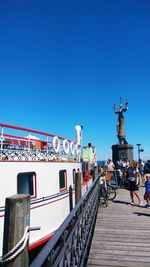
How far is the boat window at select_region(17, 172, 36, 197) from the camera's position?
7.55m

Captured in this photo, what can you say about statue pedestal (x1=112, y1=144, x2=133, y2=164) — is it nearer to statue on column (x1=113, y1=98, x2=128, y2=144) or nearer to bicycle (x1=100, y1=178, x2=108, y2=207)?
statue on column (x1=113, y1=98, x2=128, y2=144)

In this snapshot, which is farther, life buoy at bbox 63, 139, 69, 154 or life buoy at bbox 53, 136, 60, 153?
life buoy at bbox 63, 139, 69, 154

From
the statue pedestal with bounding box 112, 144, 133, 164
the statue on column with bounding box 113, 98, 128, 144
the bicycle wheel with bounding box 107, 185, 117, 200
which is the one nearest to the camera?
the bicycle wheel with bounding box 107, 185, 117, 200

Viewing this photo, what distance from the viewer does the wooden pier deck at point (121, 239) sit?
505 centimetres

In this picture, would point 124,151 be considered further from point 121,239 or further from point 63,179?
point 121,239

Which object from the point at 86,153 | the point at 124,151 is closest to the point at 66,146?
the point at 86,153

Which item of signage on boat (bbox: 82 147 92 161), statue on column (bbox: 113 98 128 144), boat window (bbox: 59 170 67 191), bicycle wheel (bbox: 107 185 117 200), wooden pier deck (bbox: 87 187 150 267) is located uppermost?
statue on column (bbox: 113 98 128 144)

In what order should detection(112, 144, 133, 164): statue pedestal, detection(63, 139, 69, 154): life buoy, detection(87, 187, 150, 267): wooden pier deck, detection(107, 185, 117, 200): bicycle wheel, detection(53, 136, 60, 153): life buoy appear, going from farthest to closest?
detection(112, 144, 133, 164): statue pedestal
detection(107, 185, 117, 200): bicycle wheel
detection(63, 139, 69, 154): life buoy
detection(53, 136, 60, 153): life buoy
detection(87, 187, 150, 267): wooden pier deck

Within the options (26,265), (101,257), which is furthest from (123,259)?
(26,265)

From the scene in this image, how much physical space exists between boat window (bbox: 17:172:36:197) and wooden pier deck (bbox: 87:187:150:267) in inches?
94.9

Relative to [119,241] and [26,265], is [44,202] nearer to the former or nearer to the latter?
[119,241]

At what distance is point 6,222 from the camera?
2.48m

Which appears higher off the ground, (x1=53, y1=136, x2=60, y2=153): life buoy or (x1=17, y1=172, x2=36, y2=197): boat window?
(x1=53, y1=136, x2=60, y2=153): life buoy

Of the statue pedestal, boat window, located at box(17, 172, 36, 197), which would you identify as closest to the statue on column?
the statue pedestal
